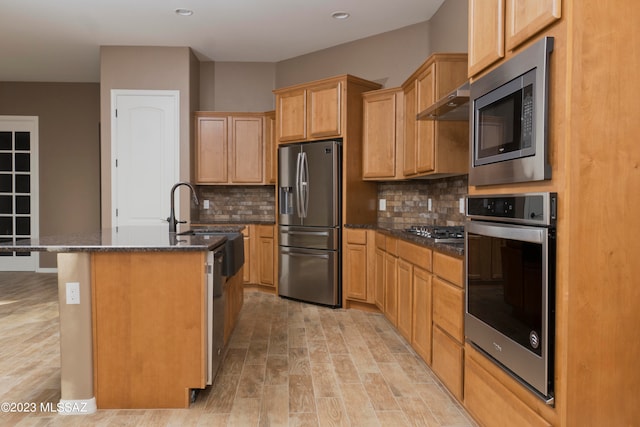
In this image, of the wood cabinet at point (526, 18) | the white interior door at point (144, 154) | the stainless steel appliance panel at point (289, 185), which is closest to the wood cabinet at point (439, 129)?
the stainless steel appliance panel at point (289, 185)

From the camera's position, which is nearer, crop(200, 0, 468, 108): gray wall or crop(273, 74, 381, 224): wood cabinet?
crop(200, 0, 468, 108): gray wall

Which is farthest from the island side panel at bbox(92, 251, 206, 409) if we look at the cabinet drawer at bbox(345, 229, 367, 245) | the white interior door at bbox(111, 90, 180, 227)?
the white interior door at bbox(111, 90, 180, 227)

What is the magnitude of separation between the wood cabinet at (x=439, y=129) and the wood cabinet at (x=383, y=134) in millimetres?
494

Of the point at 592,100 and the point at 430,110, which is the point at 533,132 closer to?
the point at 592,100

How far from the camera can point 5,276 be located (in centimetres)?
677

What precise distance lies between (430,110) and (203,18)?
281 cm

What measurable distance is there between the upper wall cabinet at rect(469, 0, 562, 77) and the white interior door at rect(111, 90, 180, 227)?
421 centimetres

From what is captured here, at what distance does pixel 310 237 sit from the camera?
503 centimetres

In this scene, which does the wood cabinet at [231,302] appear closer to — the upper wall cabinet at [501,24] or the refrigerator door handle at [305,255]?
the refrigerator door handle at [305,255]

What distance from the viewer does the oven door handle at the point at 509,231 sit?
1562 mm

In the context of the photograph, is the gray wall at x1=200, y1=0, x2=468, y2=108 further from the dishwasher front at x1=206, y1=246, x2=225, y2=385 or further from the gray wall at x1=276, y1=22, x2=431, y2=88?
the dishwasher front at x1=206, y1=246, x2=225, y2=385

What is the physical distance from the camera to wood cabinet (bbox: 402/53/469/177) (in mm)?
3537

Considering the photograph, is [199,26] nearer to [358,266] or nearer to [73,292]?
[358,266]

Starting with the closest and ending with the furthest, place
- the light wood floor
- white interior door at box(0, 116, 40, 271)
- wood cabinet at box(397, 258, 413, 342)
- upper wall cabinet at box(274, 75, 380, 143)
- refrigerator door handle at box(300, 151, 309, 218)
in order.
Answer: the light wood floor
wood cabinet at box(397, 258, 413, 342)
upper wall cabinet at box(274, 75, 380, 143)
refrigerator door handle at box(300, 151, 309, 218)
white interior door at box(0, 116, 40, 271)
